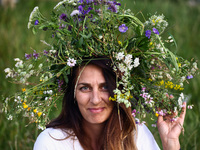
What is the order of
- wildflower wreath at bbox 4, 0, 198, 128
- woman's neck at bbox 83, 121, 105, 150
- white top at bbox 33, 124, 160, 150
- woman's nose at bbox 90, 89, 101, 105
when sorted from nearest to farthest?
1. wildflower wreath at bbox 4, 0, 198, 128
2. woman's nose at bbox 90, 89, 101, 105
3. white top at bbox 33, 124, 160, 150
4. woman's neck at bbox 83, 121, 105, 150

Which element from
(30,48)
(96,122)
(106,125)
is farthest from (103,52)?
(30,48)

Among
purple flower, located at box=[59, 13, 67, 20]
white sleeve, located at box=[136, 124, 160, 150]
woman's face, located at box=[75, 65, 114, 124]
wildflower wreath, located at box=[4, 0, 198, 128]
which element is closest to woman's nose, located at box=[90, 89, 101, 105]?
woman's face, located at box=[75, 65, 114, 124]

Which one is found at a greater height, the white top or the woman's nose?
the woman's nose

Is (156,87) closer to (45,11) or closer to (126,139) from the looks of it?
(126,139)

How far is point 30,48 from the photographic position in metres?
3.81

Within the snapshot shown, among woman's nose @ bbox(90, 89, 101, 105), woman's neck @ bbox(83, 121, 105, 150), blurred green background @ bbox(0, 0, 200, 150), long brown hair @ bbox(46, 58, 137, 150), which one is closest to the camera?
woman's nose @ bbox(90, 89, 101, 105)

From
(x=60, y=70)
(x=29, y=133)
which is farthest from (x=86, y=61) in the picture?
(x=29, y=133)

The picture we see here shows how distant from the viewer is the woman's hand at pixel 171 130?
2594 mm

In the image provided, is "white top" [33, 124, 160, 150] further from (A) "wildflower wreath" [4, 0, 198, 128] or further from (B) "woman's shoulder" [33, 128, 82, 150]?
(A) "wildflower wreath" [4, 0, 198, 128]

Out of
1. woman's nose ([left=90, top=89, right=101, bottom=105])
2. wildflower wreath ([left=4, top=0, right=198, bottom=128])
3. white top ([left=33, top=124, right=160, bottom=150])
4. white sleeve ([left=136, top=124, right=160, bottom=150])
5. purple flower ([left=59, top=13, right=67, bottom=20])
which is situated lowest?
white sleeve ([left=136, top=124, right=160, bottom=150])

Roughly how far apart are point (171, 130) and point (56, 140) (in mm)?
1034

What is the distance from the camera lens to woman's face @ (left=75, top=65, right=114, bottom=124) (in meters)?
2.34

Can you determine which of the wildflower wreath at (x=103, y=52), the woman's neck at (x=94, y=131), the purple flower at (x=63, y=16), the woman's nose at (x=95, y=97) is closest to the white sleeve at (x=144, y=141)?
the woman's neck at (x=94, y=131)

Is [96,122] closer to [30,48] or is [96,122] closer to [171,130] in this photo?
[171,130]
